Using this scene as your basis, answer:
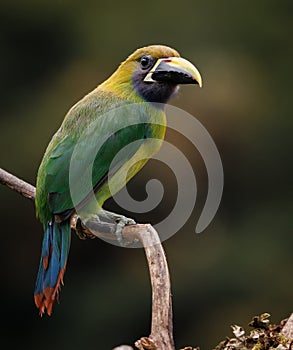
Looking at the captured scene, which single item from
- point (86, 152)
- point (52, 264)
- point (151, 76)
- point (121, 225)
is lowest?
point (52, 264)

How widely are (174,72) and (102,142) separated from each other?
12.3 inches

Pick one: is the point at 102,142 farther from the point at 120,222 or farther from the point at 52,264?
the point at 52,264

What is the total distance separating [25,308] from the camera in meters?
5.59

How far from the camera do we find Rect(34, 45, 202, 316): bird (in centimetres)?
270

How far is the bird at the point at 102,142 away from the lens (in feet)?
8.86

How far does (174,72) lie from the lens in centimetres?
278

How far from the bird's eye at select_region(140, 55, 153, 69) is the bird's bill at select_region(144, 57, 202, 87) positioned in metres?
0.02

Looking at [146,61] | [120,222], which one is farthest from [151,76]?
[120,222]

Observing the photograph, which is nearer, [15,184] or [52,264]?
[52,264]

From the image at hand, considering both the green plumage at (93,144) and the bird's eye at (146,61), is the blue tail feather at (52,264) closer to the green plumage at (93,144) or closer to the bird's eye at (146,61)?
the green plumage at (93,144)

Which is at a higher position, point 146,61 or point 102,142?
point 146,61

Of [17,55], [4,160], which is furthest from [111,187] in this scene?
[17,55]

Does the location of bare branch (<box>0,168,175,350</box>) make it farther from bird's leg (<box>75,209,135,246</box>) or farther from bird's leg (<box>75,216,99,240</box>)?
bird's leg (<box>75,216,99,240</box>)

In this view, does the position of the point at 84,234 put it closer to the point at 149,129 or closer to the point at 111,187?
the point at 111,187
